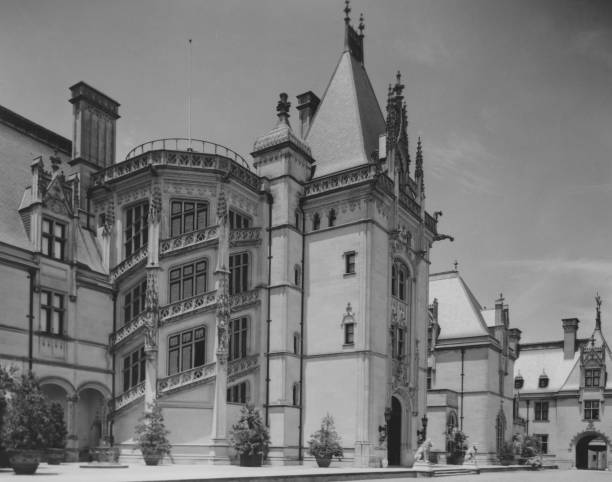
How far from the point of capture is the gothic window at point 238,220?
3859 centimetres

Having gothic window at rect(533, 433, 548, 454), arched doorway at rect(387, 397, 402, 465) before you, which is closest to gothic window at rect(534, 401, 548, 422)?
gothic window at rect(533, 433, 548, 454)

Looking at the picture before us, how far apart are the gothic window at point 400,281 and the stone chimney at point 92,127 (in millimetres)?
17671

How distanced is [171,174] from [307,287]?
32.7 ft

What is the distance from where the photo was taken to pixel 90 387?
3484 cm

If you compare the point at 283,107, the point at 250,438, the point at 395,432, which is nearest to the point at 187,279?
the point at 250,438

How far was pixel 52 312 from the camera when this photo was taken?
33.7 metres

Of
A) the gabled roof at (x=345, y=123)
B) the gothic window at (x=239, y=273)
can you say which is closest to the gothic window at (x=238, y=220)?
the gothic window at (x=239, y=273)

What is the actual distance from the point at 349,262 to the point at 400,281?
17.6ft

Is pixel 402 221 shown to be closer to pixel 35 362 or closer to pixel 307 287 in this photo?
pixel 307 287

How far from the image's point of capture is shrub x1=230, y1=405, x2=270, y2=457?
3388cm

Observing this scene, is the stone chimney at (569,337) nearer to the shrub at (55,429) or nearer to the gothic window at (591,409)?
the gothic window at (591,409)

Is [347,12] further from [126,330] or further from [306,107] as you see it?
[126,330]

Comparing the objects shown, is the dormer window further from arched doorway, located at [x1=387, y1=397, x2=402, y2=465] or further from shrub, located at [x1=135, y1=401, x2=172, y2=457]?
shrub, located at [x1=135, y1=401, x2=172, y2=457]

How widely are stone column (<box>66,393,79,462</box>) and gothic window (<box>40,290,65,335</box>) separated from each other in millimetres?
3215
